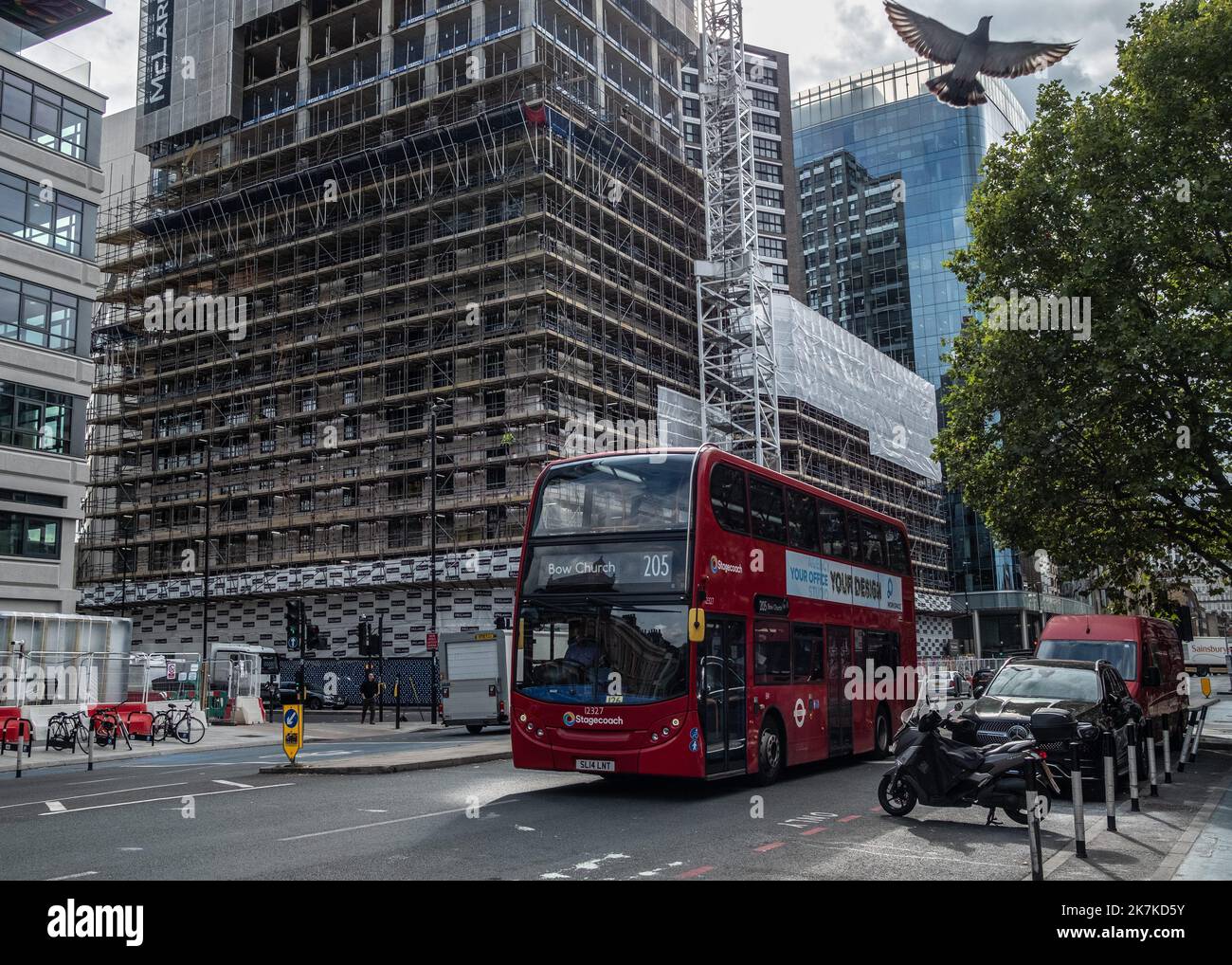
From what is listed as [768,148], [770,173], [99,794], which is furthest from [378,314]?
[768,148]

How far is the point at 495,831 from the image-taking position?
10031mm

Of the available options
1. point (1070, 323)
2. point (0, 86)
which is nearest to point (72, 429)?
point (0, 86)

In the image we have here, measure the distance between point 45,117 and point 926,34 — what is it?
2728 centimetres

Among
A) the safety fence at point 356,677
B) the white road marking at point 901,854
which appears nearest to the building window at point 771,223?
the safety fence at point 356,677

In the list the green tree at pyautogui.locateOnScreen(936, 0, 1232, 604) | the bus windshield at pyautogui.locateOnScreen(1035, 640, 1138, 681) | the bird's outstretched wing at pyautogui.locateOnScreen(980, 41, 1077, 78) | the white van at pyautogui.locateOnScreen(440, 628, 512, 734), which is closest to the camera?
the bus windshield at pyautogui.locateOnScreen(1035, 640, 1138, 681)

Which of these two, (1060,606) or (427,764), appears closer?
(427,764)

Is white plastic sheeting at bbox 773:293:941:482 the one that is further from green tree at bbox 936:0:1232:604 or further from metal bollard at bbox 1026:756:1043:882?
metal bollard at bbox 1026:756:1043:882

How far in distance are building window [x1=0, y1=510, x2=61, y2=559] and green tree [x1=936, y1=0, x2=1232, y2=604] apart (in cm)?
2681

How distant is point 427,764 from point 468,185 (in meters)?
38.0

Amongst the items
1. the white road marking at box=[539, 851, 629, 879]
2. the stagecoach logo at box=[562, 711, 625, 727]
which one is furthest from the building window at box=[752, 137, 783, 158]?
the white road marking at box=[539, 851, 629, 879]

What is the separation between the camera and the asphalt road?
8.22m

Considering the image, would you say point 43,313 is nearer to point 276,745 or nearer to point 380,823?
point 276,745
